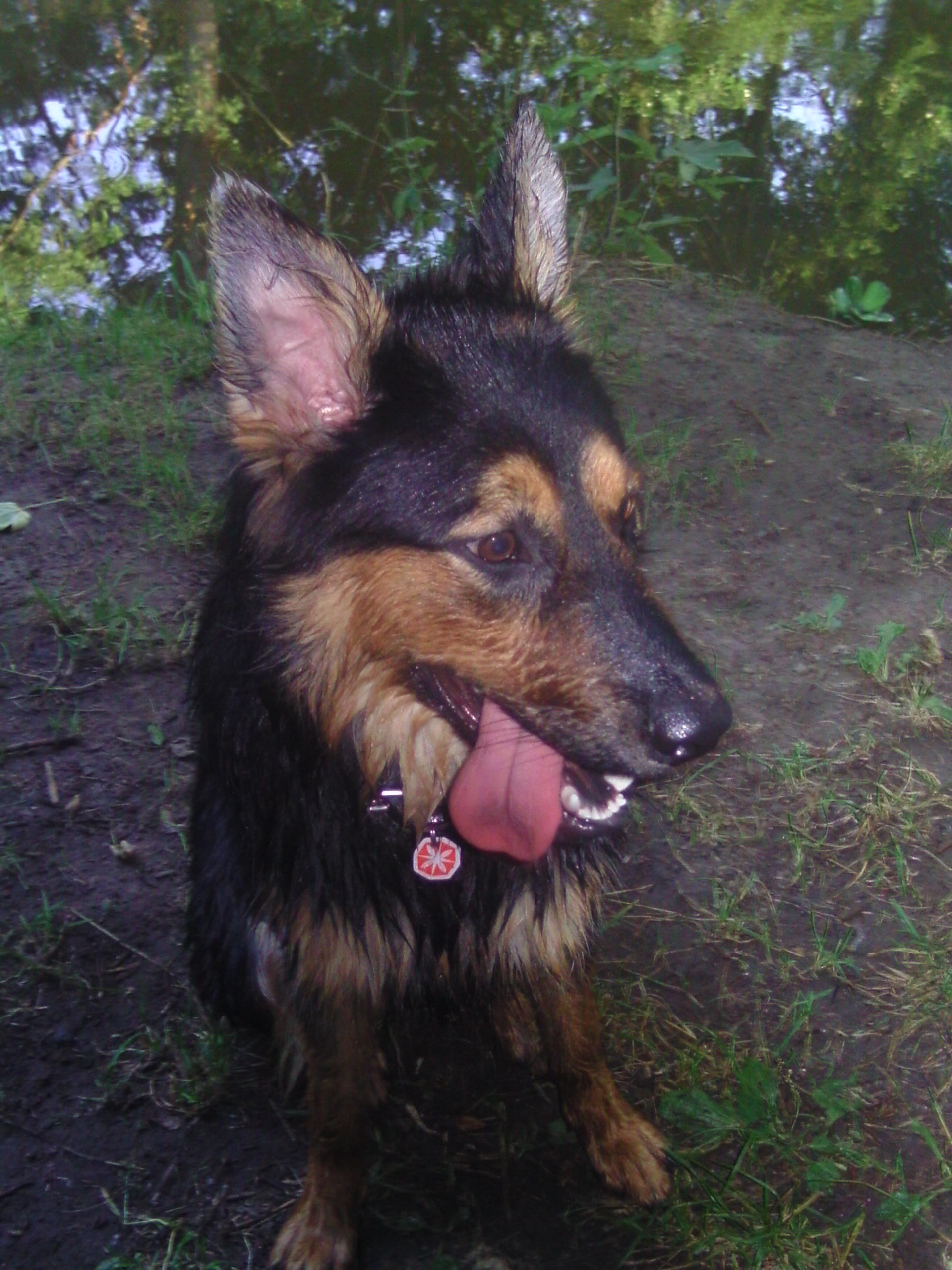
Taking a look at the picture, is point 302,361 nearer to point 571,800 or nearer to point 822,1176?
point 571,800

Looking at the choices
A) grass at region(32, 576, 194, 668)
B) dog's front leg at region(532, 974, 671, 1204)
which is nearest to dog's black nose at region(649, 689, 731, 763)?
dog's front leg at region(532, 974, 671, 1204)

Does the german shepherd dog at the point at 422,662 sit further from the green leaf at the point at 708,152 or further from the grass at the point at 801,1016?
the green leaf at the point at 708,152

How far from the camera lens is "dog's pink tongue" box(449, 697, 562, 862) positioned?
224 centimetres

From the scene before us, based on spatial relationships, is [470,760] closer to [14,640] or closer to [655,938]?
[655,938]

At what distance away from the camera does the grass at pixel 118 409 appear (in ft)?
14.8

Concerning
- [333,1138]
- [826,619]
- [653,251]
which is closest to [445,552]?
[333,1138]

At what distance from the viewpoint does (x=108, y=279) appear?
729cm

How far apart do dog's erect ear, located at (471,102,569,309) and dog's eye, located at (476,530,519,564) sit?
68cm

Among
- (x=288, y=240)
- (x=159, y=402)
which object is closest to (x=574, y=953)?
(x=288, y=240)

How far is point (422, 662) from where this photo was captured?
7.16ft

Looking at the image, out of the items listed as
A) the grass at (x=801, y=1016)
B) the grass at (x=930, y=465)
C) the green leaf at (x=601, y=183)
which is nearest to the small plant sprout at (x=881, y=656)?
the grass at (x=801, y=1016)

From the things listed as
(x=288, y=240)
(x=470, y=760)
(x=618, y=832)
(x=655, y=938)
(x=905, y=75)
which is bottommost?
(x=655, y=938)

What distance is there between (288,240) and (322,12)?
9402 mm

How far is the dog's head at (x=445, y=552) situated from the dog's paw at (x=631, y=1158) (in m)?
0.72
